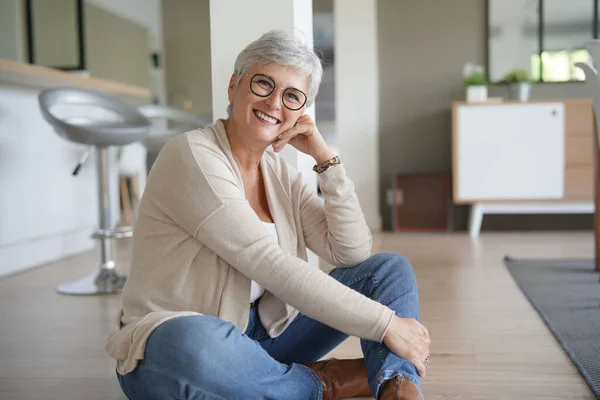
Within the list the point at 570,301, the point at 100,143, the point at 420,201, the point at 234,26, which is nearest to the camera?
the point at 234,26

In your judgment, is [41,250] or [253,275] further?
[41,250]

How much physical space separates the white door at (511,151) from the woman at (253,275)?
3.40m

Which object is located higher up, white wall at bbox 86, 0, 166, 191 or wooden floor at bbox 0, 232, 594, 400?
white wall at bbox 86, 0, 166, 191

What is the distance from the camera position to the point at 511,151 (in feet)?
15.7

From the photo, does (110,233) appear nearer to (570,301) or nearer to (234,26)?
(234,26)

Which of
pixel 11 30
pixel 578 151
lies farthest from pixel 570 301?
pixel 11 30

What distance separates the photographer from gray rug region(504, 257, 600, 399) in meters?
2.00

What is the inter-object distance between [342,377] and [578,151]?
3705 millimetres

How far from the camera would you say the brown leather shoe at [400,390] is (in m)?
1.31

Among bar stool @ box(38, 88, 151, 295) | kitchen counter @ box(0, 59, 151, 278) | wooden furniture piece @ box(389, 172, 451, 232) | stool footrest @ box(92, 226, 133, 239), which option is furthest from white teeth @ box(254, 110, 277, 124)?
wooden furniture piece @ box(389, 172, 451, 232)

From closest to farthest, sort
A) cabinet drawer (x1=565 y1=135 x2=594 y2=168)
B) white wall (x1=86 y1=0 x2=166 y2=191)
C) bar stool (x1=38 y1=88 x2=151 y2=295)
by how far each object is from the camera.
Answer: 1. bar stool (x1=38 y1=88 x2=151 y2=295)
2. cabinet drawer (x1=565 y1=135 x2=594 y2=168)
3. white wall (x1=86 y1=0 x2=166 y2=191)

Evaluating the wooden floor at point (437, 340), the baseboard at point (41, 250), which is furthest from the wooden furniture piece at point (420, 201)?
the baseboard at point (41, 250)

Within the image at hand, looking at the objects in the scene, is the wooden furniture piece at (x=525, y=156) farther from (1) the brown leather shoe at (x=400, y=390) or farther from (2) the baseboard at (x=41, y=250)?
(1) the brown leather shoe at (x=400, y=390)

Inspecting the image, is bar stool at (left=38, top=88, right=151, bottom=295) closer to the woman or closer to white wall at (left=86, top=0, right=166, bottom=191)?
the woman
